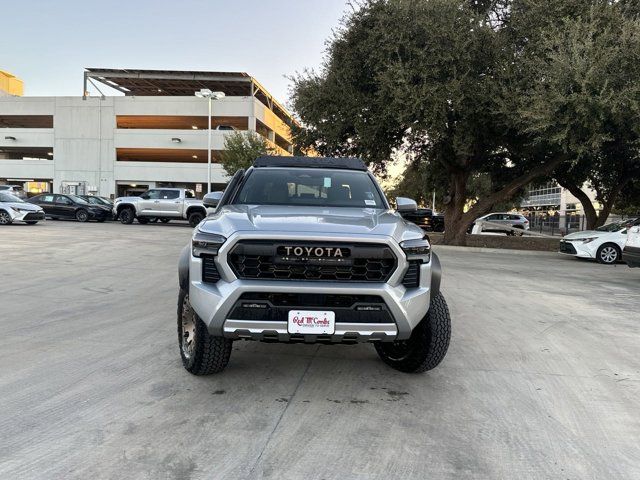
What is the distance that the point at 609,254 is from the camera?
1480cm

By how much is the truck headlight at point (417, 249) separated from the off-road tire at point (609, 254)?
13399 millimetres

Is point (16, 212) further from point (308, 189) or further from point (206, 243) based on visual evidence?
point (206, 243)

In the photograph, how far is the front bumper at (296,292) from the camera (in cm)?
344

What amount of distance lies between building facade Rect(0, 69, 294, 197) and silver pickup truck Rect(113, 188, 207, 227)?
1720 centimetres

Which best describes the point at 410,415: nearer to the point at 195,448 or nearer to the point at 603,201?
the point at 195,448

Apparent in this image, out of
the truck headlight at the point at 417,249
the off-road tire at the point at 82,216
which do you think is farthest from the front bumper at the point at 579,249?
the off-road tire at the point at 82,216

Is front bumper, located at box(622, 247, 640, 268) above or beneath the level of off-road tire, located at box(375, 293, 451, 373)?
above

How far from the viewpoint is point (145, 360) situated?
4543 millimetres

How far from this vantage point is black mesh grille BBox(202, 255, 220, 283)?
3.59 m

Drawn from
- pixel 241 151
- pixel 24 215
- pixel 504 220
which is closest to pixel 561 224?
pixel 504 220

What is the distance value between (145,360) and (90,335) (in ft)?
3.97

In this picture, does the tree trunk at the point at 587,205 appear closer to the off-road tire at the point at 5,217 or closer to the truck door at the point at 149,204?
the truck door at the point at 149,204

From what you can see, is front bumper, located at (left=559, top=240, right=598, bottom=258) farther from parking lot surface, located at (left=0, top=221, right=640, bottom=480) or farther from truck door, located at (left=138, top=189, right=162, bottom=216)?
truck door, located at (left=138, top=189, right=162, bottom=216)

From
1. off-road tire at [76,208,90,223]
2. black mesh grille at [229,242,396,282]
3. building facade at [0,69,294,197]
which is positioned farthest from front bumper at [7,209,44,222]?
building facade at [0,69,294,197]
